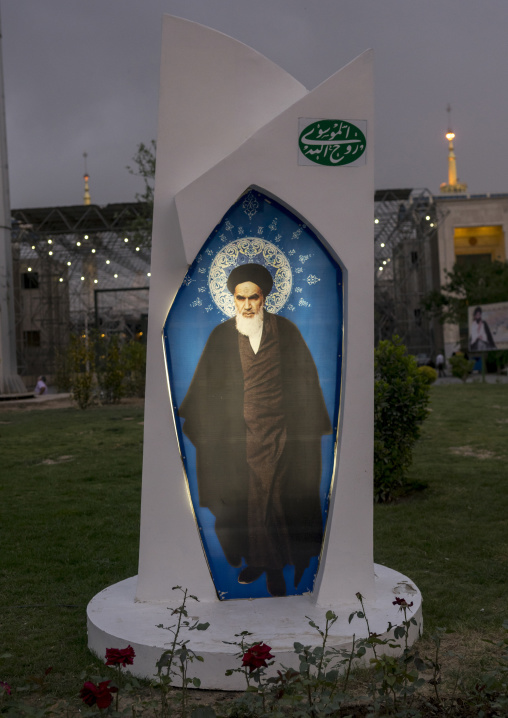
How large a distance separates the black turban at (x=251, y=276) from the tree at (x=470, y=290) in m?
28.7

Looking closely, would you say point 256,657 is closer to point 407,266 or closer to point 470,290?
point 470,290

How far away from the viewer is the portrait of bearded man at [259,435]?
429cm

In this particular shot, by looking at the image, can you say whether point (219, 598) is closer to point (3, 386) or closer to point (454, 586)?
point (454, 586)

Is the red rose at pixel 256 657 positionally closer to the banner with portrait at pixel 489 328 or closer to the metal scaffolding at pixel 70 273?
the banner with portrait at pixel 489 328

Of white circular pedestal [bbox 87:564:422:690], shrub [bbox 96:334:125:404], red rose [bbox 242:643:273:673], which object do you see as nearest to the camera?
red rose [bbox 242:643:273:673]

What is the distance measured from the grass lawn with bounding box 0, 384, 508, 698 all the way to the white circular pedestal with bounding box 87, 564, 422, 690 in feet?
0.75

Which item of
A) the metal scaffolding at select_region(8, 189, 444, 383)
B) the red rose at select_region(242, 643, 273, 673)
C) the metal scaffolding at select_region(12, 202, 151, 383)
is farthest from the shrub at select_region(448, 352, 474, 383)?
the red rose at select_region(242, 643, 273, 673)

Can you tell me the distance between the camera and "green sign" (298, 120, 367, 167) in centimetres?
420

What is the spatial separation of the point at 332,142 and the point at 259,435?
1741mm

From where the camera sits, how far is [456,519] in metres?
7.02

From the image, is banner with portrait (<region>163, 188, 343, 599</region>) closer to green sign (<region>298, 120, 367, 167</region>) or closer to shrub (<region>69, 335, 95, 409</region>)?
green sign (<region>298, 120, 367, 167</region>)

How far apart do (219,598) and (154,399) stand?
1212mm

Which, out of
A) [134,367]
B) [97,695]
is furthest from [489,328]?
[97,695]

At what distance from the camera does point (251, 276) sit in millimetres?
4312
